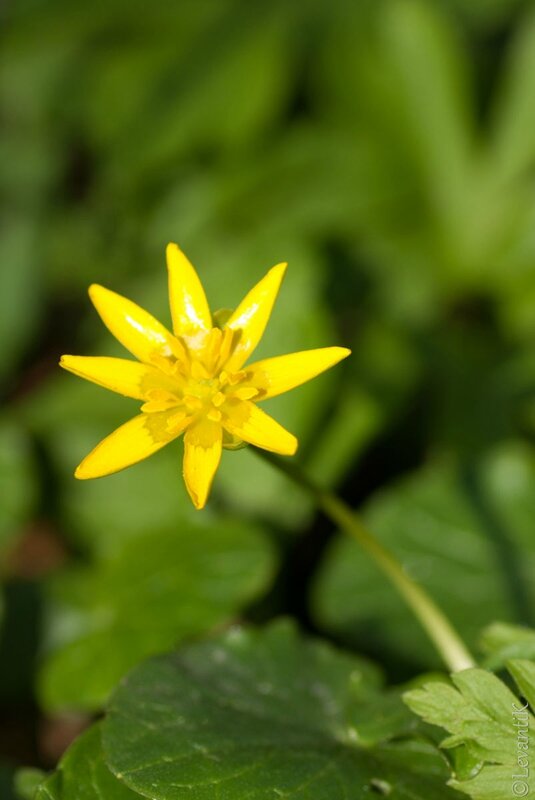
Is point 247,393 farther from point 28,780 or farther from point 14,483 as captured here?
point 14,483

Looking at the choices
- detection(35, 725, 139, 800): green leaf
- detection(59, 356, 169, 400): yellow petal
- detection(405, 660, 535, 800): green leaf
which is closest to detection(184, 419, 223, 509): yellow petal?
detection(59, 356, 169, 400): yellow petal

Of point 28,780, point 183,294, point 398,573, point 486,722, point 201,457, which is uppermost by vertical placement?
point 183,294

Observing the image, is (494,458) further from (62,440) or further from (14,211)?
(14,211)

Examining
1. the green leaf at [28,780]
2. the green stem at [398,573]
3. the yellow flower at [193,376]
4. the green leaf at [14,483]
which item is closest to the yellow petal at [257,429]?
the yellow flower at [193,376]

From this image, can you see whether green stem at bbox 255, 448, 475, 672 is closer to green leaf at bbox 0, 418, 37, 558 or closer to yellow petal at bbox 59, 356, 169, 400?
yellow petal at bbox 59, 356, 169, 400

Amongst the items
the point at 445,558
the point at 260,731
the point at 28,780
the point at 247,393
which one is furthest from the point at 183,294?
the point at 445,558
